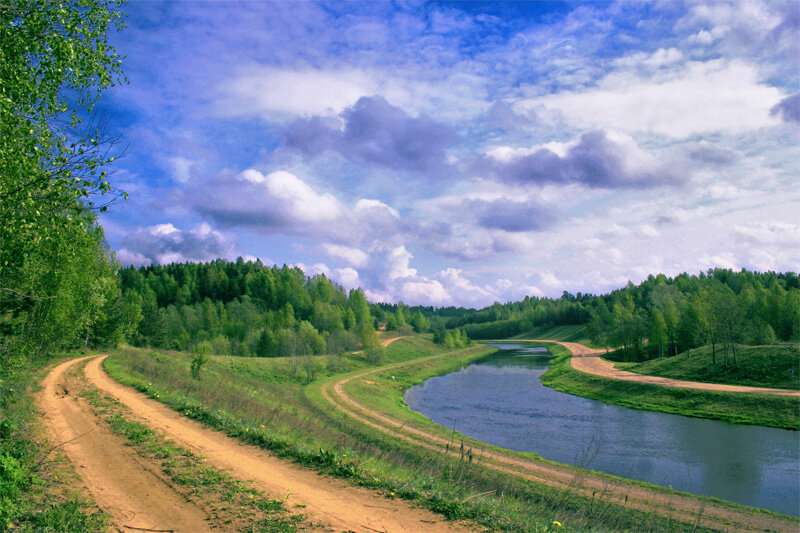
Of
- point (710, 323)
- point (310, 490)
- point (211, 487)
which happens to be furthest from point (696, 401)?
point (211, 487)

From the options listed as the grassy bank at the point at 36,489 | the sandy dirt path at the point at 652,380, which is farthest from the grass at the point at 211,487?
the sandy dirt path at the point at 652,380

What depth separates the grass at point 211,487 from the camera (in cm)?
893

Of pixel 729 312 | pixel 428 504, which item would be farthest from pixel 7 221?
pixel 729 312

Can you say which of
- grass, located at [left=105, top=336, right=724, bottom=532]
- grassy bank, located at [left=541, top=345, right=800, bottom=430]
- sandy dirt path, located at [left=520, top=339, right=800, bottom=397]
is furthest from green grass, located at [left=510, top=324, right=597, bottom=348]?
grass, located at [left=105, top=336, right=724, bottom=532]

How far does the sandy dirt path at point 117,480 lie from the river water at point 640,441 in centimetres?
1472

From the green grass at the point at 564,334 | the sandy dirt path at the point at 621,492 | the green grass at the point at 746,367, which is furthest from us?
the green grass at the point at 564,334

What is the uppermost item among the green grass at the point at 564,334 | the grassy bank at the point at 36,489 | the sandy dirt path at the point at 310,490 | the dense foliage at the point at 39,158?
the dense foliage at the point at 39,158

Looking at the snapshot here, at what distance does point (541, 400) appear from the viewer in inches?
2183

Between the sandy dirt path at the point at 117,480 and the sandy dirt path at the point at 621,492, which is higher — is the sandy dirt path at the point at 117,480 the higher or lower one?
the higher one

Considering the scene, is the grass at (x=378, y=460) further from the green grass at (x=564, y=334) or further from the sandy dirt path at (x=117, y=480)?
the green grass at (x=564, y=334)

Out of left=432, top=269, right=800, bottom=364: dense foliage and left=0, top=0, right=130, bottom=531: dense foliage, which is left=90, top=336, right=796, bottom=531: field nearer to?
left=0, top=0, right=130, bottom=531: dense foliage

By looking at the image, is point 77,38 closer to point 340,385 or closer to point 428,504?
point 428,504

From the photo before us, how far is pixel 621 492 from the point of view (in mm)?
22781

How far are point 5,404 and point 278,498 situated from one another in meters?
13.4
